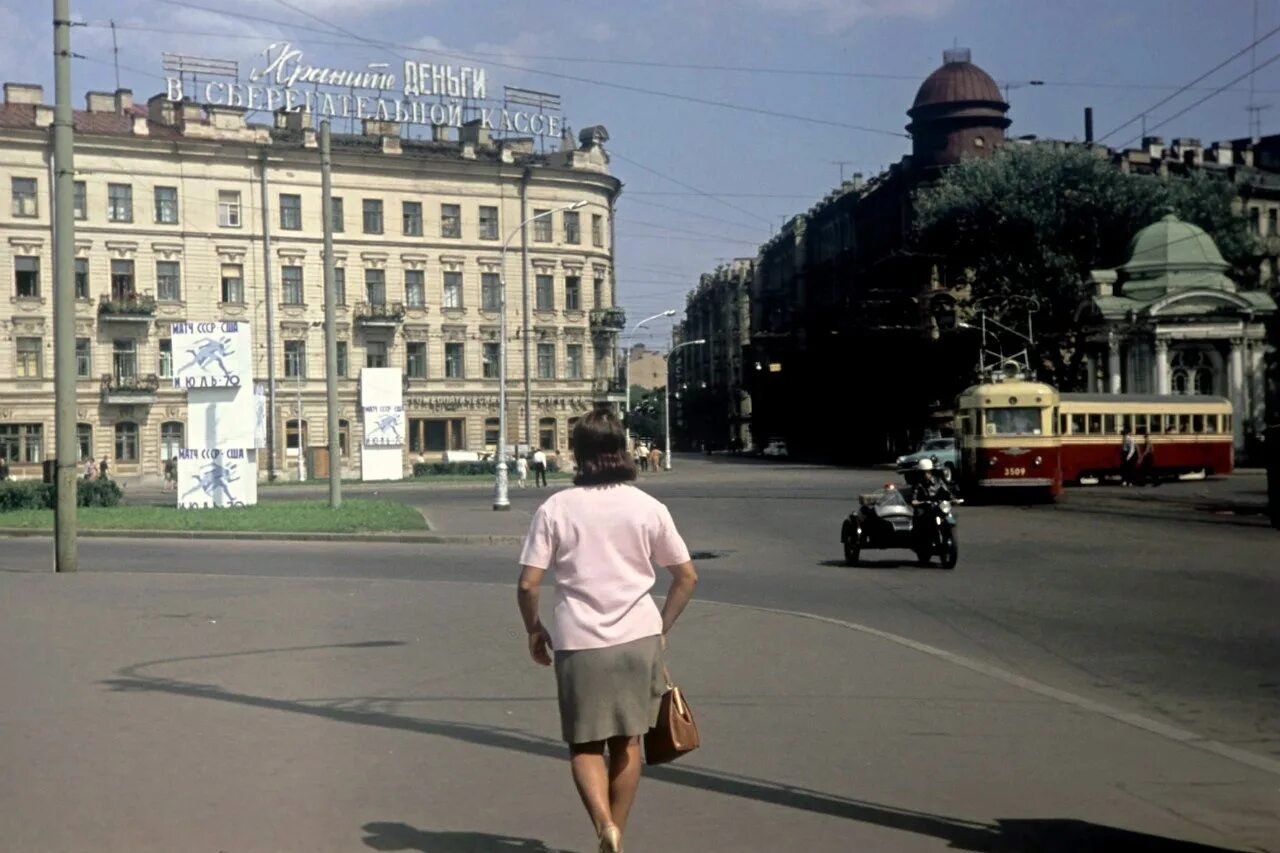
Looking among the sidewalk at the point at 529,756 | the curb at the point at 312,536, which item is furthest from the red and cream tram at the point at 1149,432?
the sidewalk at the point at 529,756

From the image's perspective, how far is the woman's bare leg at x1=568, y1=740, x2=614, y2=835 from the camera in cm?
591

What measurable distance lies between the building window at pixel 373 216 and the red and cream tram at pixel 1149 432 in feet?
126

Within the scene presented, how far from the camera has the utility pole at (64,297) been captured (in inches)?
786

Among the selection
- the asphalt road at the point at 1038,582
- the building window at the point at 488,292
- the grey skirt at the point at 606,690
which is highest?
the building window at the point at 488,292

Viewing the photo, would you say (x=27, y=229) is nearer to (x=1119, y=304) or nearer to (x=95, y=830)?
(x=1119, y=304)

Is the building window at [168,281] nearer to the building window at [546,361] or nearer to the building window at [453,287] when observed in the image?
the building window at [453,287]

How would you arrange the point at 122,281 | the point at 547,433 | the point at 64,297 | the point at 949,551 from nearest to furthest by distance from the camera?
the point at 64,297, the point at 949,551, the point at 122,281, the point at 547,433

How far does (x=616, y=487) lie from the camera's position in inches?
241

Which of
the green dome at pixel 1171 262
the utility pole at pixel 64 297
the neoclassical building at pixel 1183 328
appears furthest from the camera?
the green dome at pixel 1171 262

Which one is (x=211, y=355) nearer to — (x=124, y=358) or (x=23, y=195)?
(x=23, y=195)

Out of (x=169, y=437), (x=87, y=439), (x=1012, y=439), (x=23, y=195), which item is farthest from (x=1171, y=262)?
(x=23, y=195)

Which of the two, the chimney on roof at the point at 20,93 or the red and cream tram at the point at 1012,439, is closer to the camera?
the red and cream tram at the point at 1012,439

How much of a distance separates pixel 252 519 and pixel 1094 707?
2407 centimetres

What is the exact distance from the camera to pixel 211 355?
35.7m
